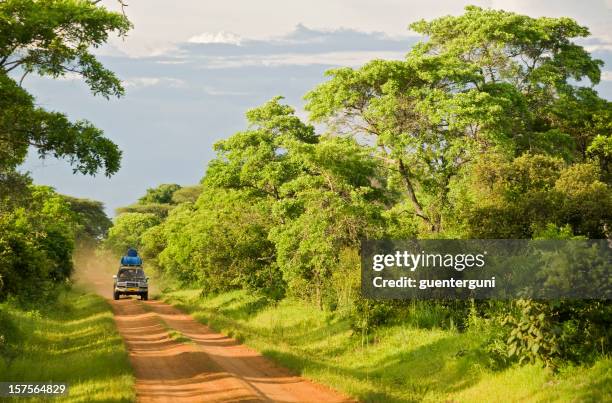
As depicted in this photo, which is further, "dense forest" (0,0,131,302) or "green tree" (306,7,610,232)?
"green tree" (306,7,610,232)

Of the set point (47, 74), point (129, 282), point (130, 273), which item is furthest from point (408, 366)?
point (130, 273)

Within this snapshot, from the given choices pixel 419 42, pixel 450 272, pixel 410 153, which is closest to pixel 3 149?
pixel 450 272

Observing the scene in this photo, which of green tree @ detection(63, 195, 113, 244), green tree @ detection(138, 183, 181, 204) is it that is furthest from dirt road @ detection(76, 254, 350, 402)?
green tree @ detection(138, 183, 181, 204)

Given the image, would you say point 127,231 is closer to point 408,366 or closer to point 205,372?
point 205,372

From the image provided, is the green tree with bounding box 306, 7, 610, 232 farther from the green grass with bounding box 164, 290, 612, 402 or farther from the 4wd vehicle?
the 4wd vehicle

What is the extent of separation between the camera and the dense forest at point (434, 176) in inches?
832

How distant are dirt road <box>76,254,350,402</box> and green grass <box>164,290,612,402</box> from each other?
58 cm

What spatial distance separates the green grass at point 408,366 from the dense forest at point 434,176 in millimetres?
631

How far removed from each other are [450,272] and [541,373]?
731 centimetres

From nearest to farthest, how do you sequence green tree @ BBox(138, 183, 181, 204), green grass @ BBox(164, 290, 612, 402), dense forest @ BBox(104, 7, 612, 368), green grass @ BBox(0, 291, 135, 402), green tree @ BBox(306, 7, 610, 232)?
1. green grass @ BBox(164, 290, 612, 402)
2. green grass @ BBox(0, 291, 135, 402)
3. dense forest @ BBox(104, 7, 612, 368)
4. green tree @ BBox(306, 7, 610, 232)
5. green tree @ BBox(138, 183, 181, 204)

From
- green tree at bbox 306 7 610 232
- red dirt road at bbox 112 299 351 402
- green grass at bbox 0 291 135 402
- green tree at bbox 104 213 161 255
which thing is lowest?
red dirt road at bbox 112 299 351 402

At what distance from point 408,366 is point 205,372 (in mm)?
6069

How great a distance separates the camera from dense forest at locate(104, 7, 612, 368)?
2114 centimetres

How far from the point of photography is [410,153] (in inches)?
1246
